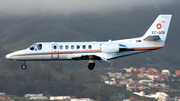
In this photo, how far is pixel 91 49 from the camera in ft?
161

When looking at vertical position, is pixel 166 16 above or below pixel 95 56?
above

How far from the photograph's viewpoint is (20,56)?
50688 millimetres

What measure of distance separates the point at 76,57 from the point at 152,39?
12.4 metres

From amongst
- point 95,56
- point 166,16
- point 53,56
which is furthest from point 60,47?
point 166,16

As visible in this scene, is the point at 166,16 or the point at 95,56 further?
the point at 166,16

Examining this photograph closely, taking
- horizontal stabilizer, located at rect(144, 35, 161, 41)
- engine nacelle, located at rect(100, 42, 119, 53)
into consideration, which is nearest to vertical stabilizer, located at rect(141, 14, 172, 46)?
horizontal stabilizer, located at rect(144, 35, 161, 41)

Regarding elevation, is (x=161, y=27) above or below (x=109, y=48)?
above

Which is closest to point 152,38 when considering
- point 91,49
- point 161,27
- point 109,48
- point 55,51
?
point 161,27

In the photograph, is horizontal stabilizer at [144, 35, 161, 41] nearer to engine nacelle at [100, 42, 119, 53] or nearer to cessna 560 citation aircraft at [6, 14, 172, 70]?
cessna 560 citation aircraft at [6, 14, 172, 70]

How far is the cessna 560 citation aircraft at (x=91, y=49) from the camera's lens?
4916 cm

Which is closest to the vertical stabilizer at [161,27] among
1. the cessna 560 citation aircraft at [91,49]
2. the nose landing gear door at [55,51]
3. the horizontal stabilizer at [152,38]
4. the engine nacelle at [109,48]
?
the cessna 560 citation aircraft at [91,49]

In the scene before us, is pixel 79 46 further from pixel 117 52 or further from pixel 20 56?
pixel 20 56

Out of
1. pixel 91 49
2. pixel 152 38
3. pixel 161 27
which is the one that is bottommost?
pixel 91 49

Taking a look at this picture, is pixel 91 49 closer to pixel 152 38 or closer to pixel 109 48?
pixel 109 48
